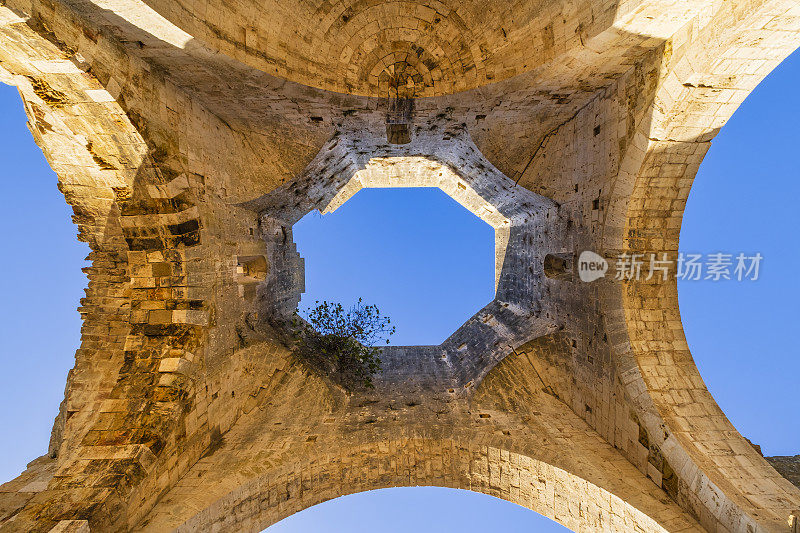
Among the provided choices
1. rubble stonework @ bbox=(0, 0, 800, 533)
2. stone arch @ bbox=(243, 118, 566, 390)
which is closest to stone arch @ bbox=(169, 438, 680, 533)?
rubble stonework @ bbox=(0, 0, 800, 533)

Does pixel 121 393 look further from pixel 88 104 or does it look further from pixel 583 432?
pixel 583 432

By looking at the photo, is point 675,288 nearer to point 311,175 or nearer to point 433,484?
point 433,484

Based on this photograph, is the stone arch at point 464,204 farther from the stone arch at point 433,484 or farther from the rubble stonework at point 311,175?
the stone arch at point 433,484

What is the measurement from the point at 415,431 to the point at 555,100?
5.96 metres

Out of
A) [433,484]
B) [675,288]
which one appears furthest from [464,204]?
[433,484]

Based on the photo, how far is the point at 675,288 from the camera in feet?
18.4

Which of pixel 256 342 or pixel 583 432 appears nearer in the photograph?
pixel 583 432

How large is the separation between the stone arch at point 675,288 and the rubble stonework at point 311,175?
0.09ft

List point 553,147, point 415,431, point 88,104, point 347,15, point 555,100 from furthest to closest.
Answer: point 553,147
point 415,431
point 555,100
point 347,15
point 88,104

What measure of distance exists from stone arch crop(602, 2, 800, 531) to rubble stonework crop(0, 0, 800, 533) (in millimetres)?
27

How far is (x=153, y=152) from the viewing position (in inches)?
184

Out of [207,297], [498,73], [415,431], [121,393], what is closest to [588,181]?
[498,73]

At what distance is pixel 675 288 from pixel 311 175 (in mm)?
6883

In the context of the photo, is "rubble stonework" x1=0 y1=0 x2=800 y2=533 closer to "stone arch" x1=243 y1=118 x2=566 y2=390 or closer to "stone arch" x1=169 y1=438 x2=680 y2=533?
"stone arch" x1=169 y1=438 x2=680 y2=533
